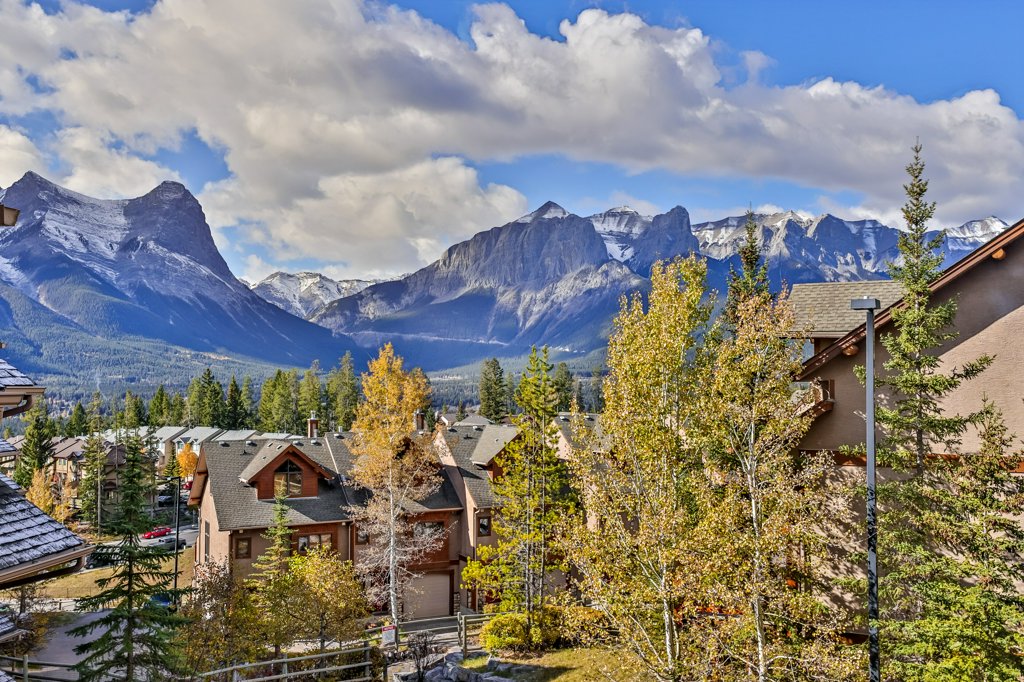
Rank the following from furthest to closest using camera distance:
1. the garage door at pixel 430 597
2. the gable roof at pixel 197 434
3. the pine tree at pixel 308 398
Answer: the pine tree at pixel 308 398
the gable roof at pixel 197 434
the garage door at pixel 430 597

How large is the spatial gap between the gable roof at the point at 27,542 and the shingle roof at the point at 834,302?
19448 millimetres

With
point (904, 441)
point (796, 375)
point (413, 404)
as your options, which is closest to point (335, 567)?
point (413, 404)

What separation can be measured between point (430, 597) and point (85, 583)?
30436 mm

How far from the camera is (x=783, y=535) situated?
14898mm

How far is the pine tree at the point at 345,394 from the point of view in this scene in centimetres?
10995

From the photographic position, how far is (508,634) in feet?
91.8

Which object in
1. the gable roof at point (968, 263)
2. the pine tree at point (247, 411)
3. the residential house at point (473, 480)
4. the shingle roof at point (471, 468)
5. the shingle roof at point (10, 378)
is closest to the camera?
the shingle roof at point (10, 378)

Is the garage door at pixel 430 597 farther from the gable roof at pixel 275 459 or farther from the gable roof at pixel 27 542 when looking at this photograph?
the gable roof at pixel 27 542

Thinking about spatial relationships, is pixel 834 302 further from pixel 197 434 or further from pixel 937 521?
pixel 197 434

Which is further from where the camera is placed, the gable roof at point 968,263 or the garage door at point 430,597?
the garage door at point 430,597

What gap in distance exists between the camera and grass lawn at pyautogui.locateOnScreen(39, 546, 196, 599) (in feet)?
160

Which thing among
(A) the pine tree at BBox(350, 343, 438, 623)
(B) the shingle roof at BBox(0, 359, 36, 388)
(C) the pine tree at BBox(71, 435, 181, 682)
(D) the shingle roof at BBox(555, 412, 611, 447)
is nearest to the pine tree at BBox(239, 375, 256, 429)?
(D) the shingle roof at BBox(555, 412, 611, 447)

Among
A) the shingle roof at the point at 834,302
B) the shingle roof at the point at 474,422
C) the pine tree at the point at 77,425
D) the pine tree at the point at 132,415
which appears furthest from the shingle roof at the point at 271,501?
the pine tree at the point at 77,425

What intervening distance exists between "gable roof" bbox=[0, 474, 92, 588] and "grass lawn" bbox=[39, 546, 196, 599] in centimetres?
4099
